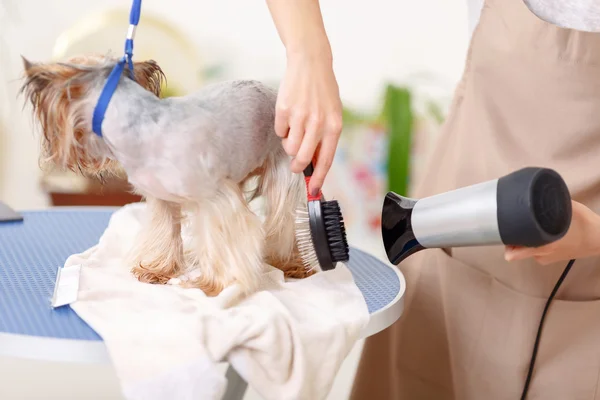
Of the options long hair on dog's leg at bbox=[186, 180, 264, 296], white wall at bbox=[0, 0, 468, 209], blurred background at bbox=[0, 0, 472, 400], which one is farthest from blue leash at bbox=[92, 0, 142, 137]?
white wall at bbox=[0, 0, 468, 209]

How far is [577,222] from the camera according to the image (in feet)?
2.39

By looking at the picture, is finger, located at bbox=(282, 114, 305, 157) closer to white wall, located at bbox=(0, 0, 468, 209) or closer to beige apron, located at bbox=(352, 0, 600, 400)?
beige apron, located at bbox=(352, 0, 600, 400)

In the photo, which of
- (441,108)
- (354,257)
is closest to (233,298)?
(354,257)

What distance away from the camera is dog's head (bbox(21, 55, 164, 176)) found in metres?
0.75

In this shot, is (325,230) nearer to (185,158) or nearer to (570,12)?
(185,158)

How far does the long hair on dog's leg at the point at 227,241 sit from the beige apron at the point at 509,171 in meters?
0.31

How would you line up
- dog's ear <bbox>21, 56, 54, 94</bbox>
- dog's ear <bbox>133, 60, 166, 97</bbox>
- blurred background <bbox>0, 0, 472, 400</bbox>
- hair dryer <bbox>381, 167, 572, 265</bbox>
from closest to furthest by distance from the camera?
1. hair dryer <bbox>381, 167, 572, 265</bbox>
2. dog's ear <bbox>21, 56, 54, 94</bbox>
3. dog's ear <bbox>133, 60, 166, 97</bbox>
4. blurred background <bbox>0, 0, 472, 400</bbox>

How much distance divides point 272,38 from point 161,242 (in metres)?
1.47

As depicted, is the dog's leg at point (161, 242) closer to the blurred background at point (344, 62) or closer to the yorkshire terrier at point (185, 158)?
the yorkshire terrier at point (185, 158)

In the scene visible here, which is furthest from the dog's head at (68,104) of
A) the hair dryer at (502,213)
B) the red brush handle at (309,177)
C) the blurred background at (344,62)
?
the blurred background at (344,62)

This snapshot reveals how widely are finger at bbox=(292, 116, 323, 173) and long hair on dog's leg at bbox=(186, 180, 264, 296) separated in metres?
0.11

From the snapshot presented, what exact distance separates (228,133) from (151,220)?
20 cm

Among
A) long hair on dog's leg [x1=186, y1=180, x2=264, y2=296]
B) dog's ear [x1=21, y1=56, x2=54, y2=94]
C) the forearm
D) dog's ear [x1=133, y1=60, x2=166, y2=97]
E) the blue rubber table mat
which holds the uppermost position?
the forearm

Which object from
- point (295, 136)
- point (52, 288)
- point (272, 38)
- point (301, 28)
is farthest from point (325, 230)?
point (272, 38)
